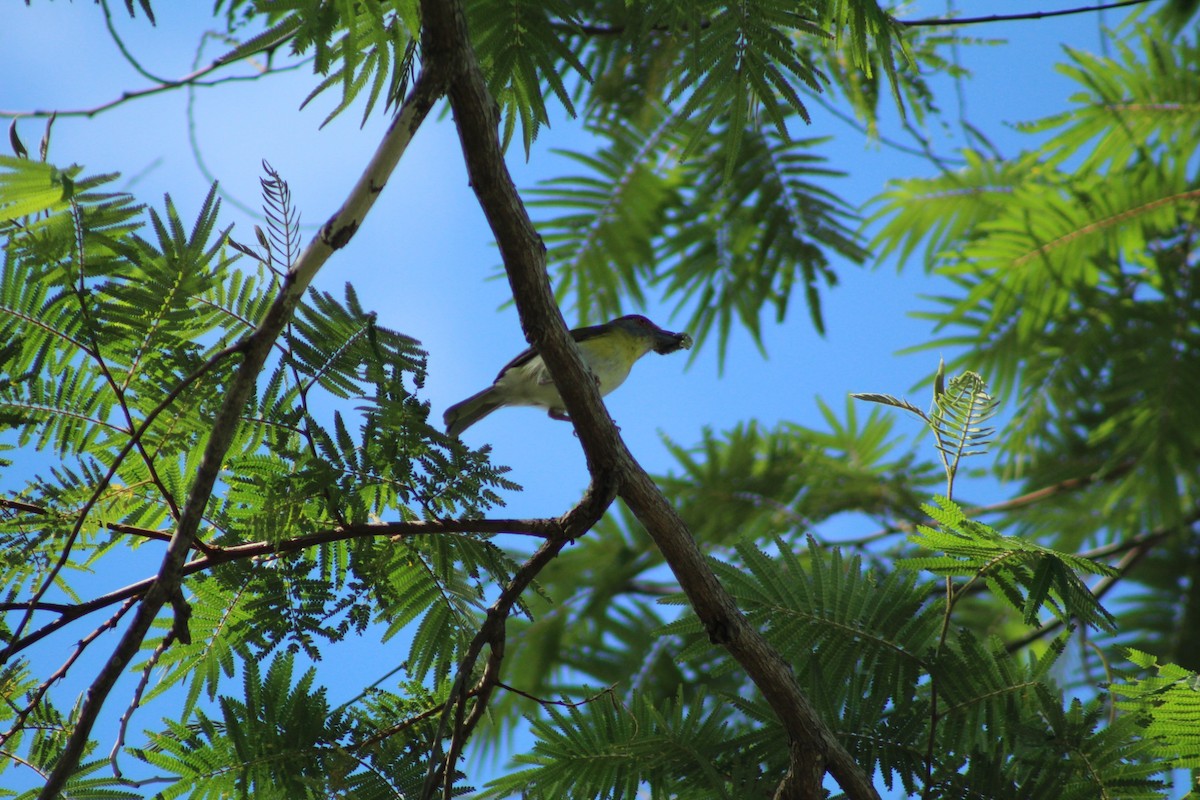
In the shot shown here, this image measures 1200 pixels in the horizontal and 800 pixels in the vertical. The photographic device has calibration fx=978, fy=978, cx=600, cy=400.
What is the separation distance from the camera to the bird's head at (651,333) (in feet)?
17.0

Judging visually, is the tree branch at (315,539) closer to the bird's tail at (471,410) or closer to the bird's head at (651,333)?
the bird's tail at (471,410)

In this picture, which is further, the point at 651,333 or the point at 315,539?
the point at 651,333

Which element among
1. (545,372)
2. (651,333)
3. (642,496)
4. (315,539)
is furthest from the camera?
(651,333)

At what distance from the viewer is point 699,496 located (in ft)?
17.5

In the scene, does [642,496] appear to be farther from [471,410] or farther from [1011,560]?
[471,410]

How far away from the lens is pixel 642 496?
2.15 meters

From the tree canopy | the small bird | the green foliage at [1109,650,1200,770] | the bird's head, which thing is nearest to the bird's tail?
the small bird

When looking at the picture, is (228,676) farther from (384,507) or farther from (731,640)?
(731,640)

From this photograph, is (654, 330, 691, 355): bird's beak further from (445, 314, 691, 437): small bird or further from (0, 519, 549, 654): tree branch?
(0, 519, 549, 654): tree branch

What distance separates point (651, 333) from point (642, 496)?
10.5 ft

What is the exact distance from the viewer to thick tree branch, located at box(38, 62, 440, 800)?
1.43 meters

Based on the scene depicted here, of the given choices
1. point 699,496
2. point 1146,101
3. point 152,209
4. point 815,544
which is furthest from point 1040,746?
point 1146,101

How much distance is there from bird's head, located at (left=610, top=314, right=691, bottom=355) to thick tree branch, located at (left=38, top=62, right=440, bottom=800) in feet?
11.4

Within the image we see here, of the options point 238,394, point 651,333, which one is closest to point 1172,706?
point 238,394
